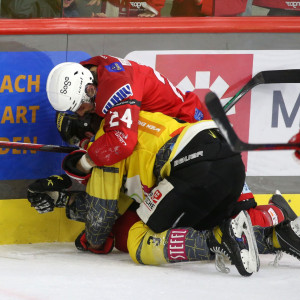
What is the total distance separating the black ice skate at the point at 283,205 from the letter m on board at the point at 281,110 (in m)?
0.41

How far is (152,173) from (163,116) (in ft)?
0.92

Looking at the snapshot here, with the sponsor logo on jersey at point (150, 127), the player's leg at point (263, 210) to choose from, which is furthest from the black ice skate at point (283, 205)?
the sponsor logo on jersey at point (150, 127)

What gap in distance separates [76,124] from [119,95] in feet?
1.19

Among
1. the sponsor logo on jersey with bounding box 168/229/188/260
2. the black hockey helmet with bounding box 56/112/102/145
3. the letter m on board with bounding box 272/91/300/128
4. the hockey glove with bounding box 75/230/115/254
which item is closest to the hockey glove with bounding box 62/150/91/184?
the black hockey helmet with bounding box 56/112/102/145

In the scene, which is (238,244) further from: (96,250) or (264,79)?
(264,79)

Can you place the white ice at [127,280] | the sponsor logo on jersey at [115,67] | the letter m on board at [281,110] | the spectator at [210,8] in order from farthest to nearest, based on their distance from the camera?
1. the letter m on board at [281,110]
2. the spectator at [210,8]
3. the sponsor logo on jersey at [115,67]
4. the white ice at [127,280]

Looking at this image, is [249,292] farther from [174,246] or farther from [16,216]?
[16,216]

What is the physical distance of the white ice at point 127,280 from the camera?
2799 mm

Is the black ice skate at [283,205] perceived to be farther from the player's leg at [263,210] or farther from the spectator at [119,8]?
the spectator at [119,8]

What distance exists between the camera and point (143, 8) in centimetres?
391

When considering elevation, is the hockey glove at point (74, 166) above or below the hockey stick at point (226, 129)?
below

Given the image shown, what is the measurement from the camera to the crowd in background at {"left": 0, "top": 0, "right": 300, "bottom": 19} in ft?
12.3

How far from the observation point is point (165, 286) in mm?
2947

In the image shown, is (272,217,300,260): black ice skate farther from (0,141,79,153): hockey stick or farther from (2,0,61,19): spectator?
(2,0,61,19): spectator
